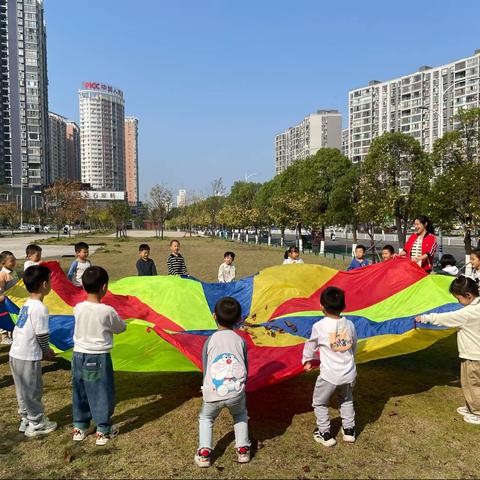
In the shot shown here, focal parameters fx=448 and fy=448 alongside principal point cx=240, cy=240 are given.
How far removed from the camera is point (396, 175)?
74.0 feet

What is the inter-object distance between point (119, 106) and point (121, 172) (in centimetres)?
2302

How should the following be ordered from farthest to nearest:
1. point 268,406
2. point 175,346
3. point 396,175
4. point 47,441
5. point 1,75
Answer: point 1,75
point 396,175
point 268,406
point 175,346
point 47,441

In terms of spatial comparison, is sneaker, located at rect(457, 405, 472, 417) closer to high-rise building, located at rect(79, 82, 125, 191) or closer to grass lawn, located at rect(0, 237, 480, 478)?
grass lawn, located at rect(0, 237, 480, 478)

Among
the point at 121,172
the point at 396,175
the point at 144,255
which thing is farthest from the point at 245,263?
the point at 121,172

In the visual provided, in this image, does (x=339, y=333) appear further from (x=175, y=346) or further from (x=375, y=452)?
(x=175, y=346)

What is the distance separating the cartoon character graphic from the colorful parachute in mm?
648

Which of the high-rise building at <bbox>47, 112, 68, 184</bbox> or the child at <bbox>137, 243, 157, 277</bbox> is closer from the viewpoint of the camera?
the child at <bbox>137, 243, 157, 277</bbox>

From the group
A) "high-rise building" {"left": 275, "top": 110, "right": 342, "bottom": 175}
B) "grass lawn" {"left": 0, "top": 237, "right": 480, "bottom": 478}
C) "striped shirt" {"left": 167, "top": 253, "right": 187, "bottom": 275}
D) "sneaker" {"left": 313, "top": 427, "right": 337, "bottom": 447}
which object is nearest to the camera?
"grass lawn" {"left": 0, "top": 237, "right": 480, "bottom": 478}

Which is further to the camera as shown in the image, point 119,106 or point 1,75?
point 119,106

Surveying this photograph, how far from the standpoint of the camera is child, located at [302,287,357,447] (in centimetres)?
384

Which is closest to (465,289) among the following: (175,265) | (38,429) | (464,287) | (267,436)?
(464,287)

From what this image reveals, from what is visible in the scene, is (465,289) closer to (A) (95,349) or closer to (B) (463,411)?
(B) (463,411)

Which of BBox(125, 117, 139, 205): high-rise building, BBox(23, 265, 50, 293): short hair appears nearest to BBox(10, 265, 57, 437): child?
BBox(23, 265, 50, 293): short hair

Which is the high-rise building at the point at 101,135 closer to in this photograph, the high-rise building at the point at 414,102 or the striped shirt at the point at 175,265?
the high-rise building at the point at 414,102
